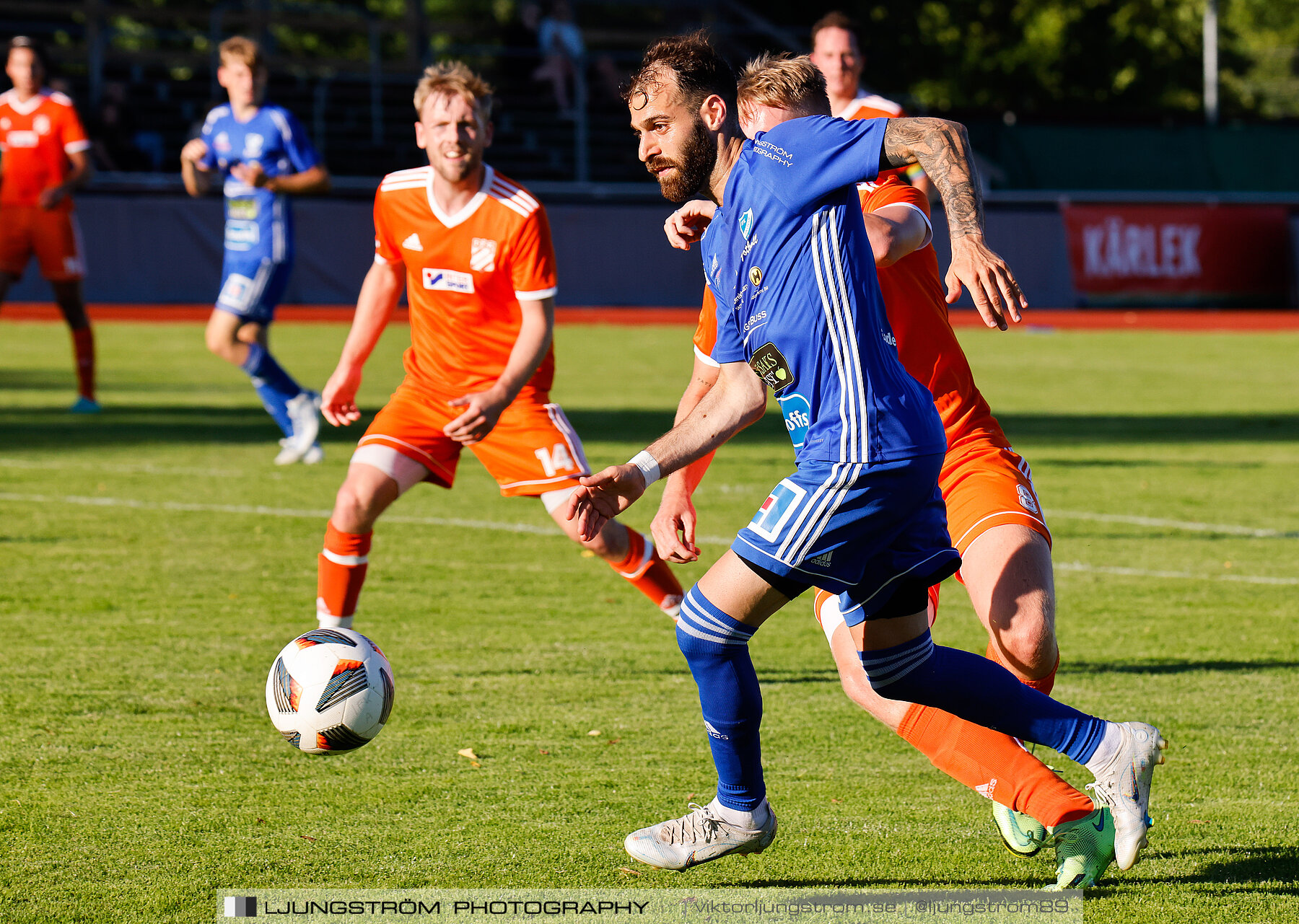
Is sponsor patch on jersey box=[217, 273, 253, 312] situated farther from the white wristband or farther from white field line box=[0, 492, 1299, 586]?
the white wristband

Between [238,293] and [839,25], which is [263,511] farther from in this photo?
[839,25]

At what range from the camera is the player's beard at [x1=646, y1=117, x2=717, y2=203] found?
12.9 feet

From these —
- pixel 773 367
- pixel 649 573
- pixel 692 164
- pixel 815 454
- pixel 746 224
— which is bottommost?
pixel 649 573

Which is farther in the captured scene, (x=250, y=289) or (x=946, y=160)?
(x=250, y=289)

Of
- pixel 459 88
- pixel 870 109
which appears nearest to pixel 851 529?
pixel 459 88

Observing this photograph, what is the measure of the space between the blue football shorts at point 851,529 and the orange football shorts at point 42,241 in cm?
1104

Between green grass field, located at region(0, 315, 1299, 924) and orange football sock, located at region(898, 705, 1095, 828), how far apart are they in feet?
0.87

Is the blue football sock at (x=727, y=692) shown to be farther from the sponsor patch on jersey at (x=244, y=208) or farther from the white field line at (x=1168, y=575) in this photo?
the sponsor patch on jersey at (x=244, y=208)

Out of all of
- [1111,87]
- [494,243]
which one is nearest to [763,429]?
[494,243]

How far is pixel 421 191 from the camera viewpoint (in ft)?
20.0

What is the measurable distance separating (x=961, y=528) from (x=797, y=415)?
833 mm

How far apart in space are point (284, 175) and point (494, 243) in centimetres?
536

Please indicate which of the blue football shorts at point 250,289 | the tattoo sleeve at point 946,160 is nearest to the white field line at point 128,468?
the blue football shorts at point 250,289

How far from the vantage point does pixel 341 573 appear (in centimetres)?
575
